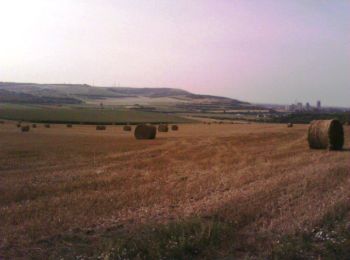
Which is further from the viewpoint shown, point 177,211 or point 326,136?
→ point 326,136

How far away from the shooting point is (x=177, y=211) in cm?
943

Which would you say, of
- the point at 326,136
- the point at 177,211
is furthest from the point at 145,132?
the point at 177,211

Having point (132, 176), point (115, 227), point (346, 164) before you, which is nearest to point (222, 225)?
point (115, 227)

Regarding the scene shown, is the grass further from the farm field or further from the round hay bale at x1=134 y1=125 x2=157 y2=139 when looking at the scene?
the round hay bale at x1=134 y1=125 x2=157 y2=139

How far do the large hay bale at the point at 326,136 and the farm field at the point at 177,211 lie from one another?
216 inches

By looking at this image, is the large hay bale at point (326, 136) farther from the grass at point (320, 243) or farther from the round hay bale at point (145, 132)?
the grass at point (320, 243)

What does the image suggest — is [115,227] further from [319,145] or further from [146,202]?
[319,145]

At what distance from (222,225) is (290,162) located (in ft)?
32.1

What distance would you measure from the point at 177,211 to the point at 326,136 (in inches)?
592

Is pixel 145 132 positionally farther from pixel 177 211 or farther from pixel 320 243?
pixel 320 243

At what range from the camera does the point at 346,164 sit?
1631cm

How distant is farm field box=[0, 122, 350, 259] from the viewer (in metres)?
7.20

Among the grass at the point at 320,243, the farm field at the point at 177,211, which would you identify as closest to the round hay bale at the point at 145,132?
the farm field at the point at 177,211

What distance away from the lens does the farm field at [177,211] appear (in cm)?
720
